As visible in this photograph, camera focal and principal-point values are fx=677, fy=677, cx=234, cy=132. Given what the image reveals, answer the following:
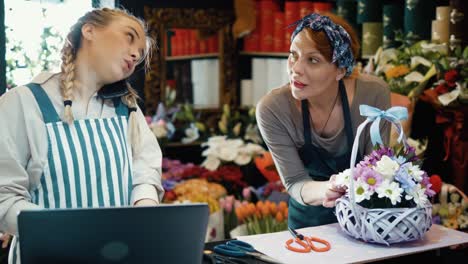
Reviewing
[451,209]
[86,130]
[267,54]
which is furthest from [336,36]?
[267,54]

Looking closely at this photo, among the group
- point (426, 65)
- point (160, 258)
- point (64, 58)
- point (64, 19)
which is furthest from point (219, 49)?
point (160, 258)

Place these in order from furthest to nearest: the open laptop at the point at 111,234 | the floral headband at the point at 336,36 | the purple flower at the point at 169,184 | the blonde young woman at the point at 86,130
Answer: the purple flower at the point at 169,184 → the floral headband at the point at 336,36 → the blonde young woman at the point at 86,130 → the open laptop at the point at 111,234

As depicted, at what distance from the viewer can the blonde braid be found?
1755mm

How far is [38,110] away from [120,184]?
0.29 meters

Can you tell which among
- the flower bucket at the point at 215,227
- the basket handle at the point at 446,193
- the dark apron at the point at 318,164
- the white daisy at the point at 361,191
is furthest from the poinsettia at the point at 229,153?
the white daisy at the point at 361,191

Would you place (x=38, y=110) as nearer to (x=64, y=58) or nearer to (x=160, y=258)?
(x=64, y=58)

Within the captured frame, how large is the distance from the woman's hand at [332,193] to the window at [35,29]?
1.02 metres

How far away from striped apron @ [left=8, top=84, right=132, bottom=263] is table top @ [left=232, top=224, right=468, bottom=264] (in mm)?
387

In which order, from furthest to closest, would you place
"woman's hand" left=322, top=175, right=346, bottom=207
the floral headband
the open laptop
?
the floral headband → "woman's hand" left=322, top=175, right=346, bottom=207 → the open laptop

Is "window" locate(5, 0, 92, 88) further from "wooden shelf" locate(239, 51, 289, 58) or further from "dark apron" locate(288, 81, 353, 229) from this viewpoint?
"wooden shelf" locate(239, 51, 289, 58)

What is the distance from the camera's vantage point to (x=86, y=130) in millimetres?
1802

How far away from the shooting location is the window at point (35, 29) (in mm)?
2326

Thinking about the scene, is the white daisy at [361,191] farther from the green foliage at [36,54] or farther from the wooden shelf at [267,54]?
the wooden shelf at [267,54]

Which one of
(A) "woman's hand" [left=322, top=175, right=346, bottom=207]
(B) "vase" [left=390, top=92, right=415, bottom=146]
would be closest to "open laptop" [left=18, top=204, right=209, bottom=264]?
(A) "woman's hand" [left=322, top=175, right=346, bottom=207]
